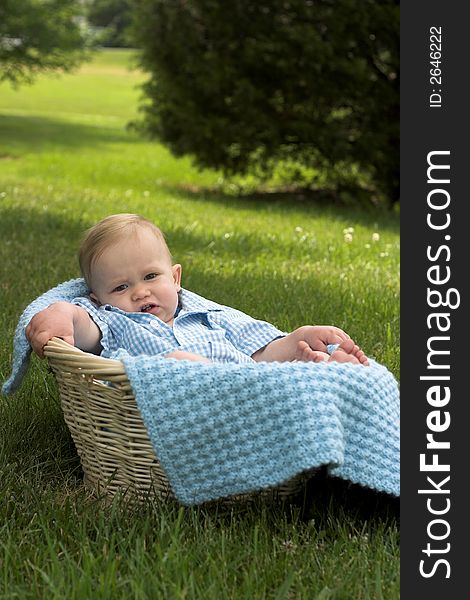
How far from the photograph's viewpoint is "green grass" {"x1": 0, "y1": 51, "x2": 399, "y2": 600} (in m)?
2.23

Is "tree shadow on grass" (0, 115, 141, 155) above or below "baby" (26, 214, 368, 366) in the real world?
below

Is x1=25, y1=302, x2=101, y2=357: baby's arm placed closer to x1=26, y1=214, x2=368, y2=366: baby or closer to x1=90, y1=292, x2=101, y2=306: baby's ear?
x1=26, y1=214, x2=368, y2=366: baby

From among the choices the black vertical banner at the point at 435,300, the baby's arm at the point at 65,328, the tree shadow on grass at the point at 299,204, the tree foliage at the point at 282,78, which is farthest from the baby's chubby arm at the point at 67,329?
the tree foliage at the point at 282,78

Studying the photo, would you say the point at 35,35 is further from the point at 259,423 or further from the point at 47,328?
the point at 259,423

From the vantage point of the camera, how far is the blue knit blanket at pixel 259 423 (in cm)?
241

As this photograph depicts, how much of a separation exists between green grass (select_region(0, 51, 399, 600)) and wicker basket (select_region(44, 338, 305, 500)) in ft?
0.23

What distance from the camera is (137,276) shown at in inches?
127

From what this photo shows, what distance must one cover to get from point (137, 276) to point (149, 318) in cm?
15

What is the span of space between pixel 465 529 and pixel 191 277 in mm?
3092

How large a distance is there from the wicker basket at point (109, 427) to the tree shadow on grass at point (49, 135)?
11.6 m

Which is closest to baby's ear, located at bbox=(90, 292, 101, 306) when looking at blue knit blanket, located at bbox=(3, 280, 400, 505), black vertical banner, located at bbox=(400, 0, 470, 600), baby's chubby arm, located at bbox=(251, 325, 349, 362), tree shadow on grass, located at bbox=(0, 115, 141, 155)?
baby's chubby arm, located at bbox=(251, 325, 349, 362)

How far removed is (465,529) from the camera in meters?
2.36

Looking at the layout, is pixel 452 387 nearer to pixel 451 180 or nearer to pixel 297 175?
pixel 451 180

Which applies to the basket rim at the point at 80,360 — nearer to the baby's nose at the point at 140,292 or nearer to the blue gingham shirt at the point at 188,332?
the blue gingham shirt at the point at 188,332
